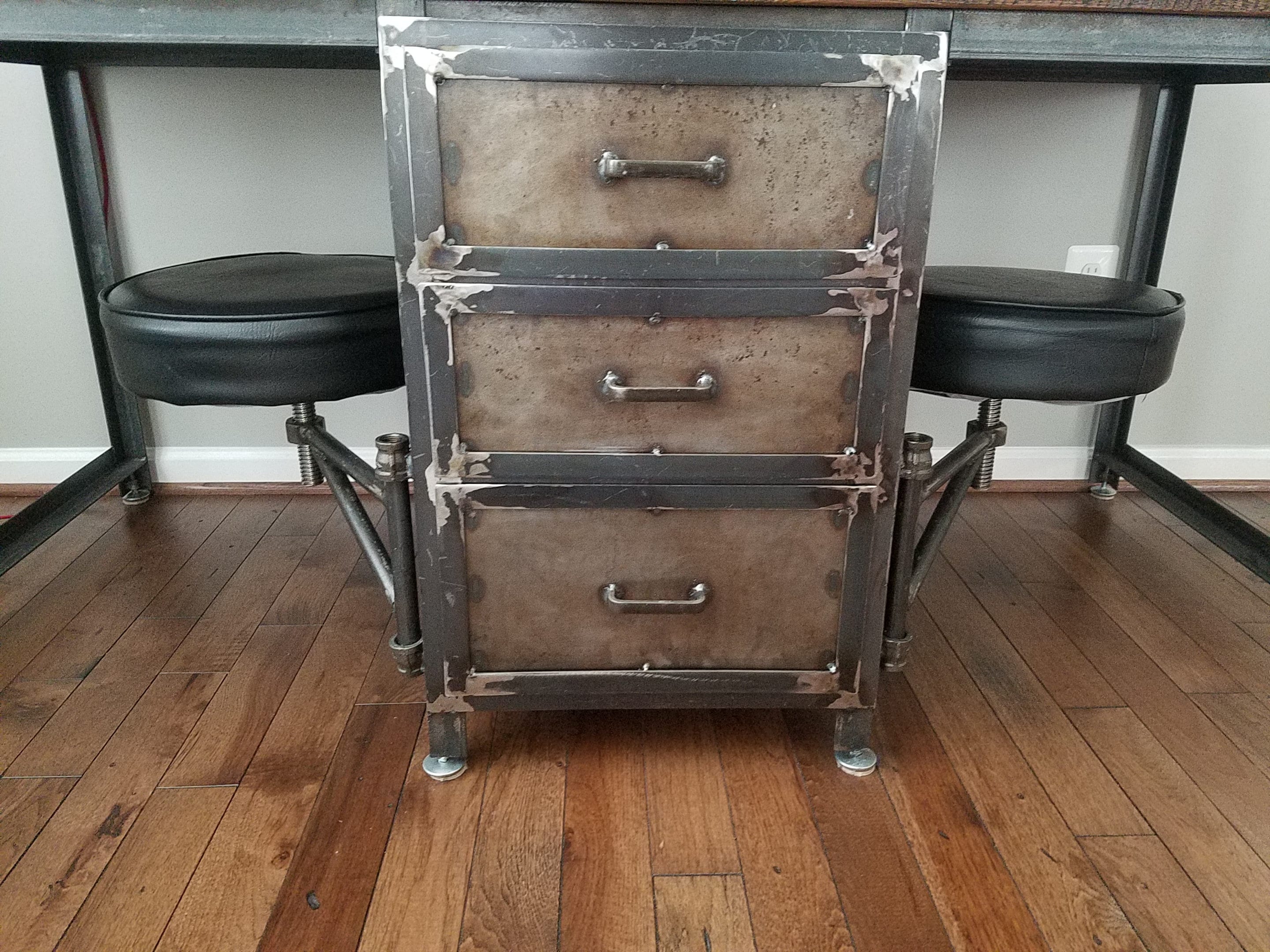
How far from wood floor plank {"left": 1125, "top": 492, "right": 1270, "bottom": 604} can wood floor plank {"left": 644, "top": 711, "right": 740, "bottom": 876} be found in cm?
85

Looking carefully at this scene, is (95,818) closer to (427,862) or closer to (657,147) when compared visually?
(427,862)

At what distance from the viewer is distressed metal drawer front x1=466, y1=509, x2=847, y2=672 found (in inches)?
38.1

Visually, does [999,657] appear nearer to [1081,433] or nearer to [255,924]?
[1081,433]

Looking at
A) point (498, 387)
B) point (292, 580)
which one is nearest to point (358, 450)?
point (292, 580)

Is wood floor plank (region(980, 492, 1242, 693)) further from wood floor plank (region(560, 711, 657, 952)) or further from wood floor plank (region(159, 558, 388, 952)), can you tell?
wood floor plank (region(159, 558, 388, 952))

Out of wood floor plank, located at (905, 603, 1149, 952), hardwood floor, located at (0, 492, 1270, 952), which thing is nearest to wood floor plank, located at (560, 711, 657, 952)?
hardwood floor, located at (0, 492, 1270, 952)

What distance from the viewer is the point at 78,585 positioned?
4.77 feet

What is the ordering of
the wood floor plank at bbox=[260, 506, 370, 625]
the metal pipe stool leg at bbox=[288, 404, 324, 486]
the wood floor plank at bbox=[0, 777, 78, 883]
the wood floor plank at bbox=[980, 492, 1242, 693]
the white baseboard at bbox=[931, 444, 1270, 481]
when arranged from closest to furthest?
the wood floor plank at bbox=[0, 777, 78, 883] → the metal pipe stool leg at bbox=[288, 404, 324, 486] → the wood floor plank at bbox=[980, 492, 1242, 693] → the wood floor plank at bbox=[260, 506, 370, 625] → the white baseboard at bbox=[931, 444, 1270, 481]

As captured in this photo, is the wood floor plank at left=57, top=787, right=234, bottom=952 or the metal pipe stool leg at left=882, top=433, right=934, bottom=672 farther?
the metal pipe stool leg at left=882, top=433, right=934, bottom=672

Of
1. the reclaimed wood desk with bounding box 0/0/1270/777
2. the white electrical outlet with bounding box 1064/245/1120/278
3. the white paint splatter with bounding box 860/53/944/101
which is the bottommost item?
the white electrical outlet with bounding box 1064/245/1120/278

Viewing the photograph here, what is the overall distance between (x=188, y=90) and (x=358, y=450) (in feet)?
2.09

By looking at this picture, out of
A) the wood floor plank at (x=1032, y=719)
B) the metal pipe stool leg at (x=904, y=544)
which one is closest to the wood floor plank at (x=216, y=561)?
the metal pipe stool leg at (x=904, y=544)

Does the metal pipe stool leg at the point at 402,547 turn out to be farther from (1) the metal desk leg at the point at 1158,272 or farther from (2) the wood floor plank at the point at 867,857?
(1) the metal desk leg at the point at 1158,272

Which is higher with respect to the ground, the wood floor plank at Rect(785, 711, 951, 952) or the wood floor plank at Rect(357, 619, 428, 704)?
the wood floor plank at Rect(357, 619, 428, 704)
